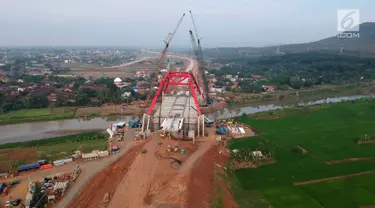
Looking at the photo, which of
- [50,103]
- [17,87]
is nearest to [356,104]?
[50,103]

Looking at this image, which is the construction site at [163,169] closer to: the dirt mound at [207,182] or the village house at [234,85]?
the dirt mound at [207,182]

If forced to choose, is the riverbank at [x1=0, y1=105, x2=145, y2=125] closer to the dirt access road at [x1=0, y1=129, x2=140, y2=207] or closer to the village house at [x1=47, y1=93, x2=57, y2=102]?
the village house at [x1=47, y1=93, x2=57, y2=102]

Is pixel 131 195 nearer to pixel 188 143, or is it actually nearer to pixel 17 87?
pixel 188 143

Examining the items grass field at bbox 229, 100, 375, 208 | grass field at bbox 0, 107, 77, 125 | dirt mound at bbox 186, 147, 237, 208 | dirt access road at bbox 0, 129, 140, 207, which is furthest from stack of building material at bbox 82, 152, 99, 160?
grass field at bbox 0, 107, 77, 125

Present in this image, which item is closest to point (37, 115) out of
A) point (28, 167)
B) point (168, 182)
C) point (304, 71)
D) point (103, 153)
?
point (28, 167)

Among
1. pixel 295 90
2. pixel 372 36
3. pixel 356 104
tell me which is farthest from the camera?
pixel 372 36
